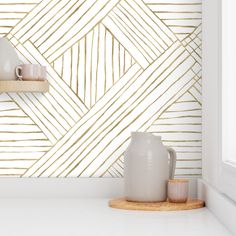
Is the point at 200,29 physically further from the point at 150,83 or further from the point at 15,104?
the point at 15,104

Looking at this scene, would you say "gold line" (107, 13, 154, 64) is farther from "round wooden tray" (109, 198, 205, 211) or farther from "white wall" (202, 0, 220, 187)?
"round wooden tray" (109, 198, 205, 211)

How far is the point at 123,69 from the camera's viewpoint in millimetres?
2062

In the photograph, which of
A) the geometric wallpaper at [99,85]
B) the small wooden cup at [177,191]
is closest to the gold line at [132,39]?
the geometric wallpaper at [99,85]

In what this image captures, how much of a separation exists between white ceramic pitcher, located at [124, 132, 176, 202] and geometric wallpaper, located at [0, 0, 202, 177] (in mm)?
237

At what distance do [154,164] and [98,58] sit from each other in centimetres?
51

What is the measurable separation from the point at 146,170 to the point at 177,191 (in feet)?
0.40

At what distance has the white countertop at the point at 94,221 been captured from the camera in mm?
1340

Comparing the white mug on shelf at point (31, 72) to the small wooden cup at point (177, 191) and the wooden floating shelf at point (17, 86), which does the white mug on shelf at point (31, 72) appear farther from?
the small wooden cup at point (177, 191)

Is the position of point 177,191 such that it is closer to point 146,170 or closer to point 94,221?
point 146,170

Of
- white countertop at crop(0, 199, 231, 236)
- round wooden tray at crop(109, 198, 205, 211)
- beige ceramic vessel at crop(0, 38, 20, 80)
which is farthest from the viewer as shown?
beige ceramic vessel at crop(0, 38, 20, 80)

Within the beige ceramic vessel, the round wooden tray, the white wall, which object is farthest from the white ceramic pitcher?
the beige ceramic vessel

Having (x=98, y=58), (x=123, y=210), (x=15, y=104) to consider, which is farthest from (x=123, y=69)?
(x=123, y=210)

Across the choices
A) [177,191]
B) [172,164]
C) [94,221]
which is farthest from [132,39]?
[94,221]

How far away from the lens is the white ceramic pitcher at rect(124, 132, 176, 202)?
5.83ft
